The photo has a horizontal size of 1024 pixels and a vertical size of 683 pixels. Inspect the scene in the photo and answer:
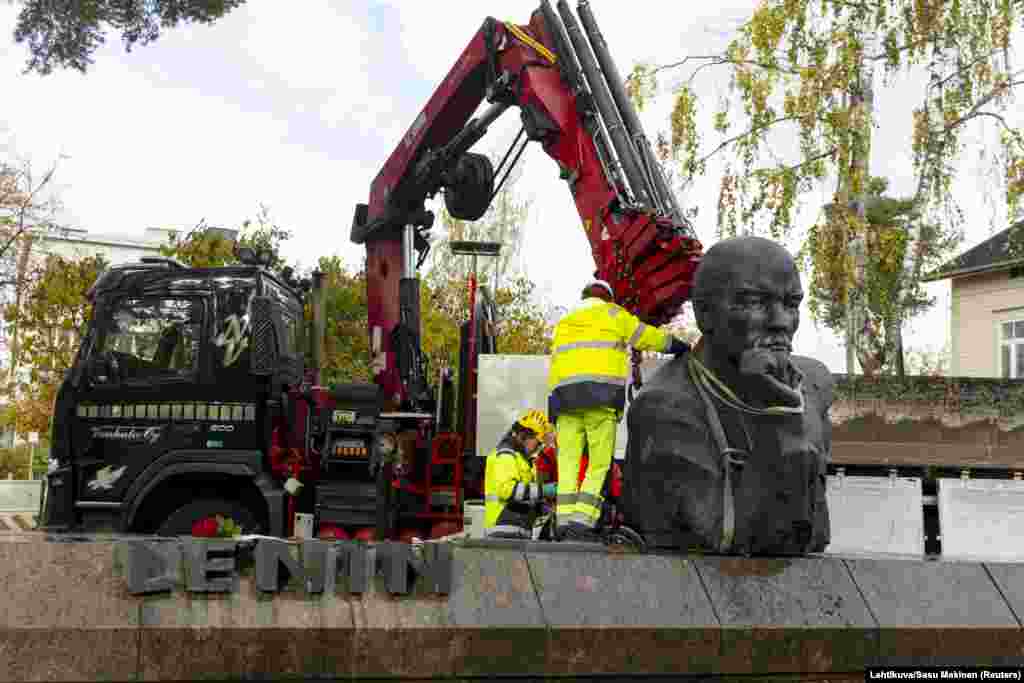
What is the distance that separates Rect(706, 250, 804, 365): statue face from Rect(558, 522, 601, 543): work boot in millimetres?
1494

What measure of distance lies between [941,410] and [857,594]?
27.2ft

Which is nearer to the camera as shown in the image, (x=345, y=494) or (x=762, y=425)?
(x=762, y=425)

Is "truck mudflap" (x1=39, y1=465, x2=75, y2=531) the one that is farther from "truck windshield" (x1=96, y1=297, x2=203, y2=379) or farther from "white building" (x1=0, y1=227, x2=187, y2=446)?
"white building" (x1=0, y1=227, x2=187, y2=446)

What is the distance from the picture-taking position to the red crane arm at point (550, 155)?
7180 millimetres

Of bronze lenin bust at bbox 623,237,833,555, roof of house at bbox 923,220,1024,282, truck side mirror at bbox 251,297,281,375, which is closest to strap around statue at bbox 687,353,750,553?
bronze lenin bust at bbox 623,237,833,555

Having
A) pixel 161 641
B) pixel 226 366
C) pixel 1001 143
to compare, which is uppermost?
pixel 1001 143

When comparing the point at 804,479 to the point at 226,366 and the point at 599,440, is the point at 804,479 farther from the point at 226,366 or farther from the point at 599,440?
the point at 226,366

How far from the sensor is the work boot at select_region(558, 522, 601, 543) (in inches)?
242

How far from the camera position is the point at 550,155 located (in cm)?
890

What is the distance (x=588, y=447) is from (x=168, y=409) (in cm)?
366

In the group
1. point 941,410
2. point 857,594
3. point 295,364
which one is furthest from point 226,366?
point 941,410

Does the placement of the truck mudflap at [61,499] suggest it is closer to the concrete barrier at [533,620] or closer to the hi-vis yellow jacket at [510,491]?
the hi-vis yellow jacket at [510,491]

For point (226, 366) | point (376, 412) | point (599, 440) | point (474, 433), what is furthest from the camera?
point (474, 433)

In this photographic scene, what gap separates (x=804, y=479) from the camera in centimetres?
504
